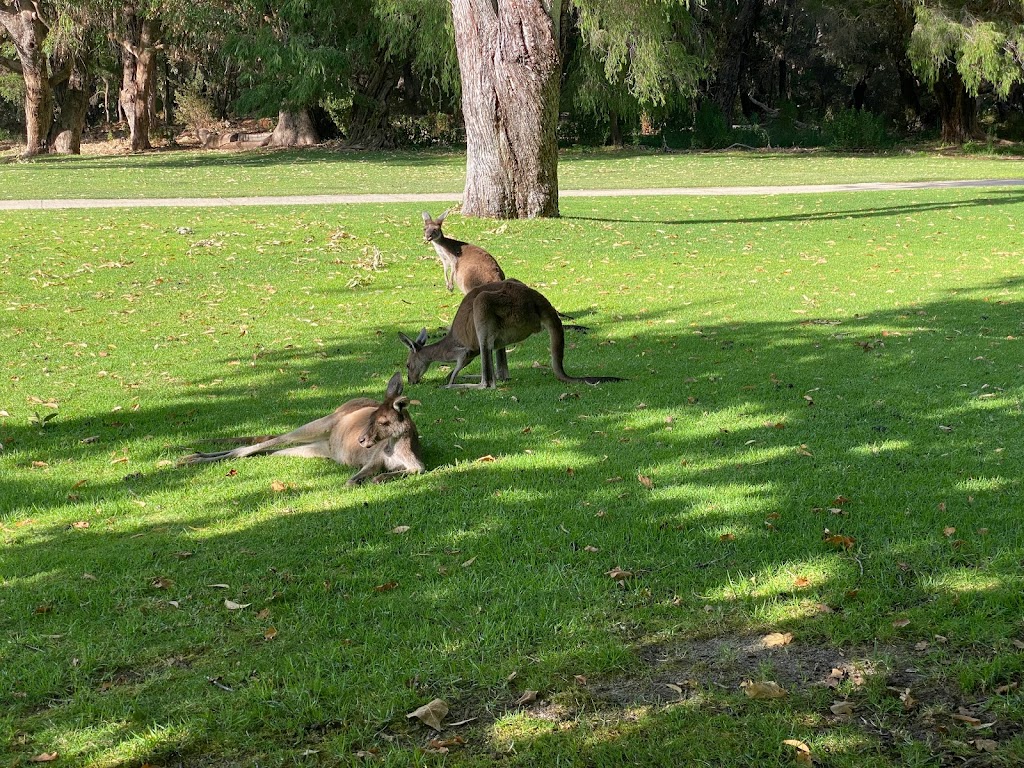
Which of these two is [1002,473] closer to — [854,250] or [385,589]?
[385,589]

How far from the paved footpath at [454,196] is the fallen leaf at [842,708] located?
21.7 meters

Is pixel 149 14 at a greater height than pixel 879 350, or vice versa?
pixel 149 14

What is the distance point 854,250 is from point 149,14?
1399 inches

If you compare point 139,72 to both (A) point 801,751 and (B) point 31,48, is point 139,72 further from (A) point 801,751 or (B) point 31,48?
(A) point 801,751

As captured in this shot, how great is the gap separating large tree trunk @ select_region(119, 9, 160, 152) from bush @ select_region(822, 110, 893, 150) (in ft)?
102

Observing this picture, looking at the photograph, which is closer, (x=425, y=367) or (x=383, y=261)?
(x=425, y=367)

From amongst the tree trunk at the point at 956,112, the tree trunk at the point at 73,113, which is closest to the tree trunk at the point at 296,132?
the tree trunk at the point at 73,113

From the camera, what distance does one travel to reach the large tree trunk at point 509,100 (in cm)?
2066

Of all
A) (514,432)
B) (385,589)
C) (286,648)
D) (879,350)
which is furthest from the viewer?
(879,350)

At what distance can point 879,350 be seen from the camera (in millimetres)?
10641

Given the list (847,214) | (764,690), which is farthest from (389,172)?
(764,690)

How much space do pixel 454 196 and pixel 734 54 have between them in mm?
33581

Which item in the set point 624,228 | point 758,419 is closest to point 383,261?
point 624,228

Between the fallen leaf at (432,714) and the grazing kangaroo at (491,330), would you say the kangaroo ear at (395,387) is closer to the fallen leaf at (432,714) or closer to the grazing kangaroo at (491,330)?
the grazing kangaroo at (491,330)
